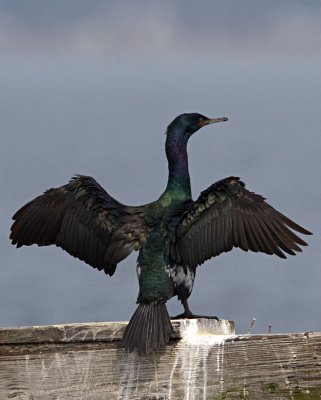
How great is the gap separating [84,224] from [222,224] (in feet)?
2.79

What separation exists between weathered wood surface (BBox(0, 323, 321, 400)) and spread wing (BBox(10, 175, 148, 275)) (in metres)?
1.99

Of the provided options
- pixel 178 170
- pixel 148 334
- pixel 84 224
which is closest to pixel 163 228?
pixel 84 224

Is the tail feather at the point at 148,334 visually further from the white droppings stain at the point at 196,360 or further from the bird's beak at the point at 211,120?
the bird's beak at the point at 211,120

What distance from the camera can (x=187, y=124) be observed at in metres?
6.61

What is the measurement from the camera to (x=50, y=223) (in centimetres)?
619

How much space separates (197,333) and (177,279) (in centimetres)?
203

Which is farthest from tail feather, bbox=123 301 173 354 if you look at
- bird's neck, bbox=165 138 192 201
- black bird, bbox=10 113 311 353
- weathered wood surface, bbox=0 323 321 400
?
bird's neck, bbox=165 138 192 201

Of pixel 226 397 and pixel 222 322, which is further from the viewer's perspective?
pixel 222 322

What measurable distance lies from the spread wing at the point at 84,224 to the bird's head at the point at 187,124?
0.73m

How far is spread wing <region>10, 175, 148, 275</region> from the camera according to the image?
18.5 feet

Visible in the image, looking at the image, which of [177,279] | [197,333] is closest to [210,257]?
[177,279]

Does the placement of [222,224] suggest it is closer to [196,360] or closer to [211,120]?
[211,120]

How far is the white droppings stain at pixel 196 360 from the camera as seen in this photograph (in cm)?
321

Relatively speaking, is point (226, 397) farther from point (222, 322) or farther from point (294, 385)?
point (222, 322)
